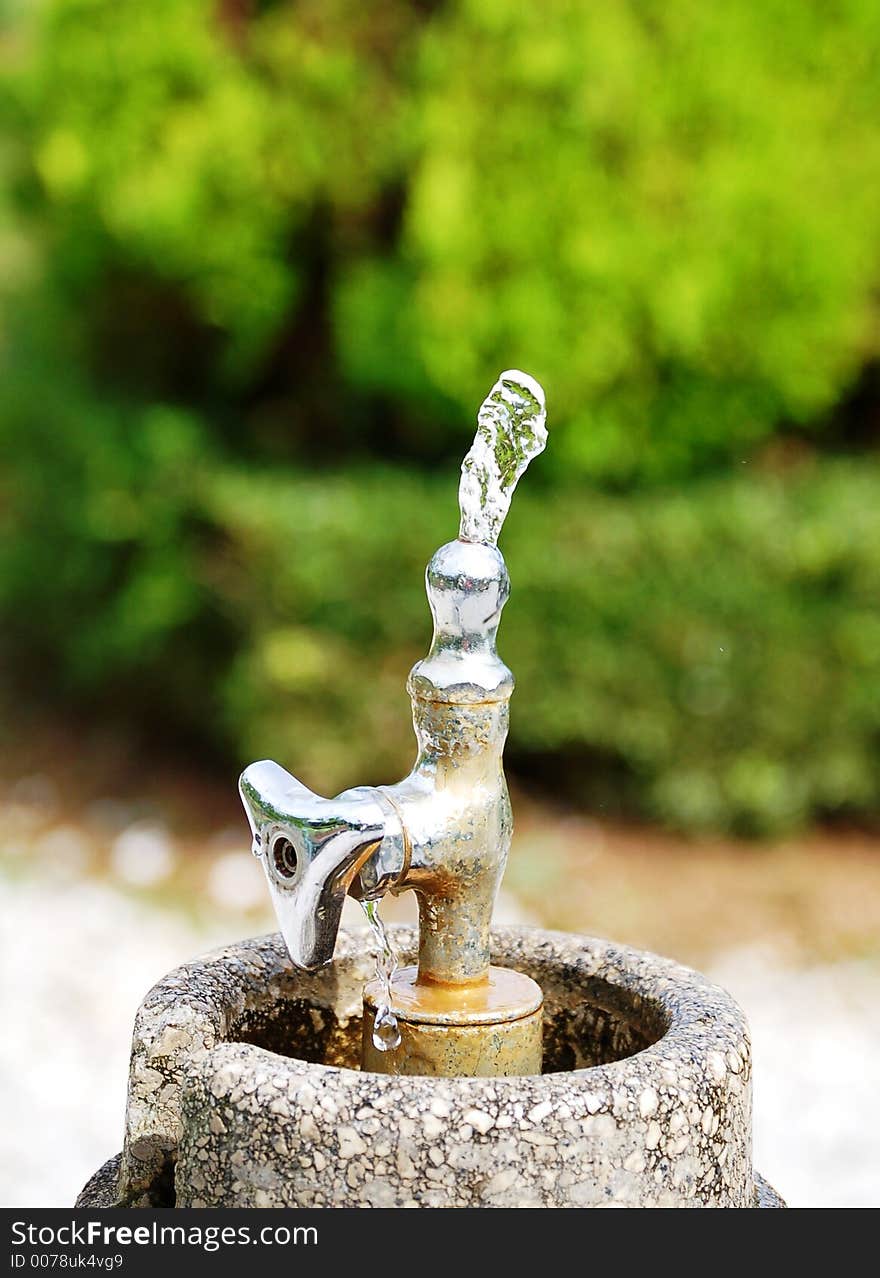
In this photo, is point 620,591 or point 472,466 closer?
point 472,466

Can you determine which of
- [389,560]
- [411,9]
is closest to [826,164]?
[411,9]

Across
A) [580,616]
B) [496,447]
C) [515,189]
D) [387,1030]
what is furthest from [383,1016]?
[515,189]

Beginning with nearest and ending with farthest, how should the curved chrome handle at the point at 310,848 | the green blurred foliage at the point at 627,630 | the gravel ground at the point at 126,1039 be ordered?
1. the curved chrome handle at the point at 310,848
2. the gravel ground at the point at 126,1039
3. the green blurred foliage at the point at 627,630

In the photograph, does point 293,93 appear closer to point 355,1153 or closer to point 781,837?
point 781,837

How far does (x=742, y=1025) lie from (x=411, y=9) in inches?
199

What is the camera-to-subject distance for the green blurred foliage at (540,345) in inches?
202

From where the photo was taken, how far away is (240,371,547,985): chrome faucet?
1.45 m

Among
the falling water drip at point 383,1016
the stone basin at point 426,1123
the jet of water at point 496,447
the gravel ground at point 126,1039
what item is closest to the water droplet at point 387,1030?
the falling water drip at point 383,1016

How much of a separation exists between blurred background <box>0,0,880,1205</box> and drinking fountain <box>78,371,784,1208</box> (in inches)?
120

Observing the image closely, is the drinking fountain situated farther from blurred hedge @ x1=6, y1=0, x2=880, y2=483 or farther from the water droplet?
blurred hedge @ x1=6, y1=0, x2=880, y2=483

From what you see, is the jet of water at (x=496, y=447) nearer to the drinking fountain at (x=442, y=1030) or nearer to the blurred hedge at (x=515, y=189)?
the drinking fountain at (x=442, y=1030)

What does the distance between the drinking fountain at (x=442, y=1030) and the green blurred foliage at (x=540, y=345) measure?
11.5 feet

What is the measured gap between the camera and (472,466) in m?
1.55

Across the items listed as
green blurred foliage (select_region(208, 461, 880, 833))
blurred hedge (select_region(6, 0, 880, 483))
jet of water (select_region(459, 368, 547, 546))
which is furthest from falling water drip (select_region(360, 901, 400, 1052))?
blurred hedge (select_region(6, 0, 880, 483))
